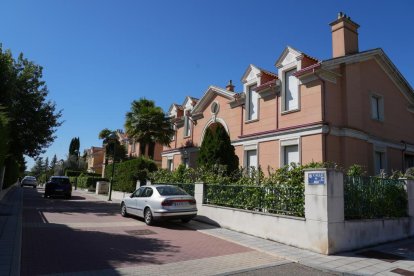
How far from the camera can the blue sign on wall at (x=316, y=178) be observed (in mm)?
8492

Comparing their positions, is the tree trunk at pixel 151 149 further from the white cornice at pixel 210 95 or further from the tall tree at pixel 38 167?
the tall tree at pixel 38 167

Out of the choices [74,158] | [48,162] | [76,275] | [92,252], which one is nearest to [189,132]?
[92,252]

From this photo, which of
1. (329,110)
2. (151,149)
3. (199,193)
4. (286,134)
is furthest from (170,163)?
(329,110)

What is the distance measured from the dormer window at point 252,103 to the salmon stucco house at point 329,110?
6 cm

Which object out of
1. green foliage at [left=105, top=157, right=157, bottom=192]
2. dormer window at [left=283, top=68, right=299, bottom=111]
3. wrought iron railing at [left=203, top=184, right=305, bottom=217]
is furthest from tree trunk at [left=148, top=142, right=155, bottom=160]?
wrought iron railing at [left=203, top=184, right=305, bottom=217]

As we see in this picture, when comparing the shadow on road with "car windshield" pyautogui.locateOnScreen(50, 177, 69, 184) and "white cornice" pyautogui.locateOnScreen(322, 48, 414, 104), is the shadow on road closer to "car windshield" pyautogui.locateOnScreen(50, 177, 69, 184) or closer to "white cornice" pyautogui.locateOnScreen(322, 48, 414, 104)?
"white cornice" pyautogui.locateOnScreen(322, 48, 414, 104)

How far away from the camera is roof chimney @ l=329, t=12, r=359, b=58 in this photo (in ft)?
54.9

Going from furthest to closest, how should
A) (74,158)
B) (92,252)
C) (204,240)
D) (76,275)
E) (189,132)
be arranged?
(74,158), (189,132), (204,240), (92,252), (76,275)

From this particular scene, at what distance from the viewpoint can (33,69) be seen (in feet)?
66.7

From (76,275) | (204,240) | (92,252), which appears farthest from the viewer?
(204,240)

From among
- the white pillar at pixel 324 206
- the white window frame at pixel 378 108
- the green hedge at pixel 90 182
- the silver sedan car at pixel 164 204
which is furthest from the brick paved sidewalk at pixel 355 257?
the green hedge at pixel 90 182

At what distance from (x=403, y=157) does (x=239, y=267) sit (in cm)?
1636

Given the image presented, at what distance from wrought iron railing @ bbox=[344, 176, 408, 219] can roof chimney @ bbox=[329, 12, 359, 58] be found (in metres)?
8.09

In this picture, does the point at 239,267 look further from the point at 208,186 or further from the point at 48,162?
the point at 48,162
